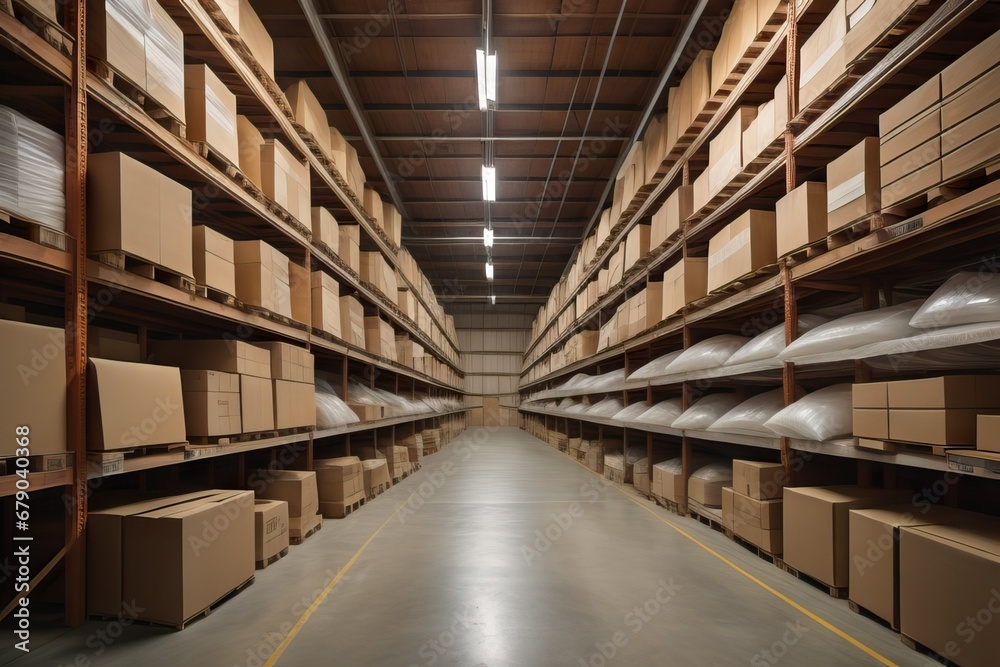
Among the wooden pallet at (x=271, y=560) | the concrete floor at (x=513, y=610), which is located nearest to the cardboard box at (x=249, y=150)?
the wooden pallet at (x=271, y=560)

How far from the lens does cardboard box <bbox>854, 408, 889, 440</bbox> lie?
10.4 ft

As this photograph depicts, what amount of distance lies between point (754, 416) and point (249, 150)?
196 inches

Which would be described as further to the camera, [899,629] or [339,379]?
[339,379]

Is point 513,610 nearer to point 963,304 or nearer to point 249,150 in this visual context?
point 963,304

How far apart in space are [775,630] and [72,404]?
3992mm

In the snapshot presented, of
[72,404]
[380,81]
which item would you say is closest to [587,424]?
[380,81]

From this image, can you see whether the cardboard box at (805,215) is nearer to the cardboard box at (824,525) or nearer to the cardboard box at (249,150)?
the cardboard box at (824,525)

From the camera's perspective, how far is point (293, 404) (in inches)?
209

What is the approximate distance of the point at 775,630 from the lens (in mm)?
3119

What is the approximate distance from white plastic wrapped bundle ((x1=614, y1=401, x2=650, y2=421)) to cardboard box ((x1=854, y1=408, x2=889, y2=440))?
4.00 metres

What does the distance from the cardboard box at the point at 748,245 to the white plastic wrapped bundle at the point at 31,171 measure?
4.83m

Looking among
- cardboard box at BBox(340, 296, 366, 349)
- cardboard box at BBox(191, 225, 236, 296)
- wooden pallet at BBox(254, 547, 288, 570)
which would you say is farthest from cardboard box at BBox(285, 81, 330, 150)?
wooden pallet at BBox(254, 547, 288, 570)

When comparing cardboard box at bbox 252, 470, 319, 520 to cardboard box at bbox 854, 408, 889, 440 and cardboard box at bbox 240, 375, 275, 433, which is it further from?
cardboard box at bbox 854, 408, 889, 440

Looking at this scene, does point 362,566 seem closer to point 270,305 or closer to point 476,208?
point 270,305
